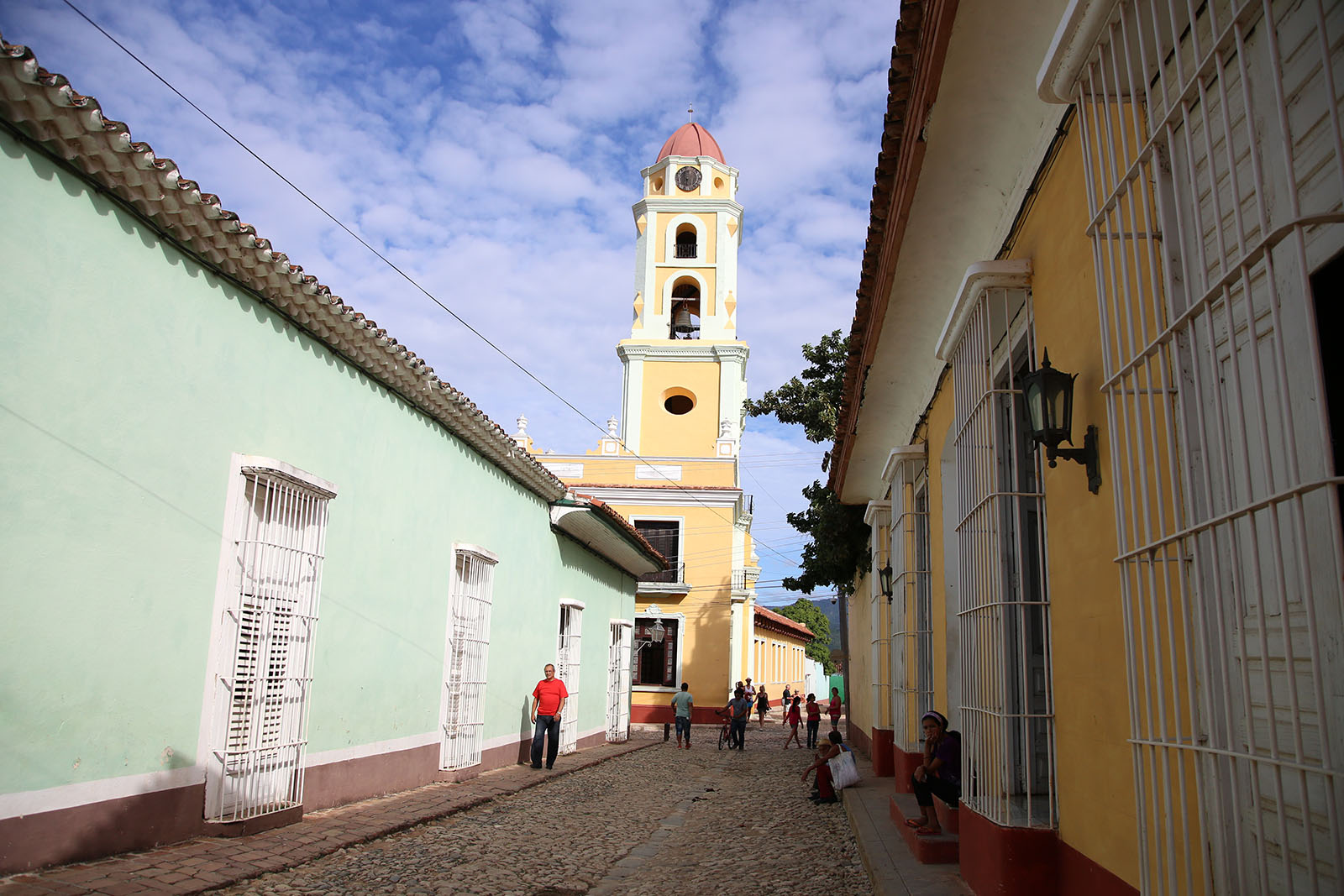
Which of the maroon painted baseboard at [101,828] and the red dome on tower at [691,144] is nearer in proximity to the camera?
the maroon painted baseboard at [101,828]

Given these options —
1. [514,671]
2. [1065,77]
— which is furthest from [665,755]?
[1065,77]

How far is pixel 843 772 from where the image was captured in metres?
9.48

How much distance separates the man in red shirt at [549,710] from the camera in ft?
38.2

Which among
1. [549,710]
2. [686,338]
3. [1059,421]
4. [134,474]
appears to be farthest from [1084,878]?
[686,338]

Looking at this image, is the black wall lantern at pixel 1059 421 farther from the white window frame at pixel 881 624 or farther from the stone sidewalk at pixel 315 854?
the white window frame at pixel 881 624

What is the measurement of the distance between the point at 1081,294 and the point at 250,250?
15.7 ft

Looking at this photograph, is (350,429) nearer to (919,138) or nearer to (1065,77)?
(919,138)

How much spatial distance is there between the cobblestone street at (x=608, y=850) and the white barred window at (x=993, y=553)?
1.71 meters

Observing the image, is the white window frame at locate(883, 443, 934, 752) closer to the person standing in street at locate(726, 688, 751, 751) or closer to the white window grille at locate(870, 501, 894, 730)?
the white window grille at locate(870, 501, 894, 730)

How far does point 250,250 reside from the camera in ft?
19.7

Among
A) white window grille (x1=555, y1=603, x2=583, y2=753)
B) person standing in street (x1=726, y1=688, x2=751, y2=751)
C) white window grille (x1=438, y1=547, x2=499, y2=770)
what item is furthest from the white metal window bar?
person standing in street (x1=726, y1=688, x2=751, y2=751)

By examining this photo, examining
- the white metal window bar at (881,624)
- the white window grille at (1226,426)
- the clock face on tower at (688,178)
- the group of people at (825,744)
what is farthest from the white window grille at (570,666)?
the clock face on tower at (688,178)

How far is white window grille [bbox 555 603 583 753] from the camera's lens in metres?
14.3

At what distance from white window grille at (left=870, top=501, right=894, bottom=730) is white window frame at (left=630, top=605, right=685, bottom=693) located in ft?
47.0
